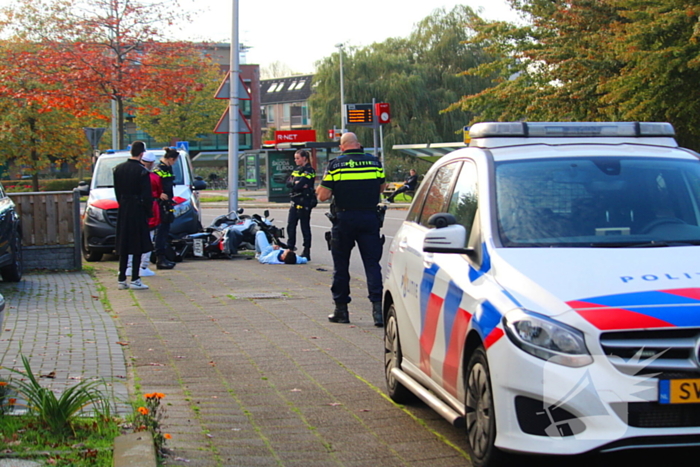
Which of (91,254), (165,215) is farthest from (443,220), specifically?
(91,254)

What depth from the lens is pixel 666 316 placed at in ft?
12.7

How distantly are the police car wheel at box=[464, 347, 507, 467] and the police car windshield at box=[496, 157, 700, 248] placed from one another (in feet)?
2.10

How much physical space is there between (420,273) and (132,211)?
7.70m

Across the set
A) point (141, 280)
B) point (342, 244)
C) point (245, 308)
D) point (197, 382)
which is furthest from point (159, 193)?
point (197, 382)

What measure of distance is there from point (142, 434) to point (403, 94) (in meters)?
48.6

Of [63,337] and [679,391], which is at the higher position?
[679,391]

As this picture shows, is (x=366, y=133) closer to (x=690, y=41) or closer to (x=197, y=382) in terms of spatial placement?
(x=690, y=41)

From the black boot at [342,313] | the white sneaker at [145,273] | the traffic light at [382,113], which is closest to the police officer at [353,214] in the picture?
the black boot at [342,313]

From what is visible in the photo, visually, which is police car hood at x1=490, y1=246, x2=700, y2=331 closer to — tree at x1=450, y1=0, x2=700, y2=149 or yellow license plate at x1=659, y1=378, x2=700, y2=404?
yellow license plate at x1=659, y1=378, x2=700, y2=404

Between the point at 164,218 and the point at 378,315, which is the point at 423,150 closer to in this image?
the point at 164,218

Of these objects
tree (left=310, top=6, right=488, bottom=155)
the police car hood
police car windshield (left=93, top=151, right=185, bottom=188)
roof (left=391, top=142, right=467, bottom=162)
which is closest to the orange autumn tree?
police car windshield (left=93, top=151, right=185, bottom=188)

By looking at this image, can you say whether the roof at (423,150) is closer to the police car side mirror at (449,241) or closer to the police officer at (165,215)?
the police officer at (165,215)

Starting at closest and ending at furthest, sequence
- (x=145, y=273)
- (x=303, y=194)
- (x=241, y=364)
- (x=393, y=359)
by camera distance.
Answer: (x=393, y=359) < (x=241, y=364) < (x=145, y=273) < (x=303, y=194)

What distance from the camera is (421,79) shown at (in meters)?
52.0
